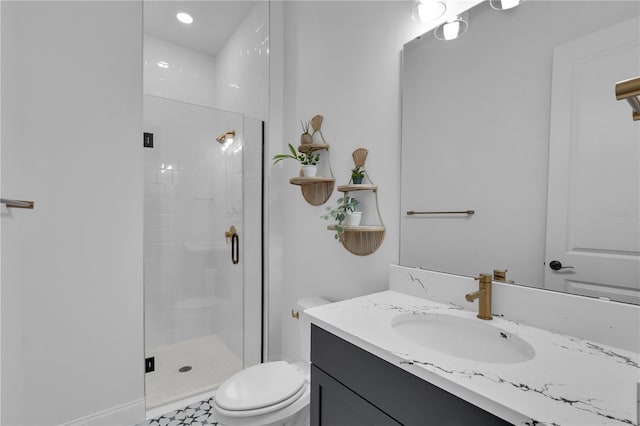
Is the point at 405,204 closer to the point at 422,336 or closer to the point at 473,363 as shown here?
the point at 422,336

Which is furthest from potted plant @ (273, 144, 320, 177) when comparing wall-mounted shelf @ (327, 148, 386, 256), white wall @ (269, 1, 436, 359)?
wall-mounted shelf @ (327, 148, 386, 256)

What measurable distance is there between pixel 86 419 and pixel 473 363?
196 centimetres

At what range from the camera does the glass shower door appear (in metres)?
2.19

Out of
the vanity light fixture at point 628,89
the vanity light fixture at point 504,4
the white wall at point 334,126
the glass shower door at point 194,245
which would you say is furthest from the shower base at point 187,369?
the vanity light fixture at point 504,4

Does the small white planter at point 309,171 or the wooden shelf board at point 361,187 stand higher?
the small white planter at point 309,171

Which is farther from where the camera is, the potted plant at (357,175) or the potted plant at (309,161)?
the potted plant at (309,161)

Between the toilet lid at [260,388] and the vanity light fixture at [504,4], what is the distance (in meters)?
1.64

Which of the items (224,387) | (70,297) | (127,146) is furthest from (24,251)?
(224,387)

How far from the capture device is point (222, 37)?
8.68 feet

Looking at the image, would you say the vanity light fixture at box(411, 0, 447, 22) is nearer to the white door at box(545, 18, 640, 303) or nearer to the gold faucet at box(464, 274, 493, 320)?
the white door at box(545, 18, 640, 303)

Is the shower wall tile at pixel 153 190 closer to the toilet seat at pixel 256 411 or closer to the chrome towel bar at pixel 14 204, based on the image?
the chrome towel bar at pixel 14 204

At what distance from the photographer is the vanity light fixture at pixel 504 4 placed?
1006mm

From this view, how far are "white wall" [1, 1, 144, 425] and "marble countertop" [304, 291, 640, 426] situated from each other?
53.8 inches

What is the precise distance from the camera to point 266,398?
1215 millimetres
